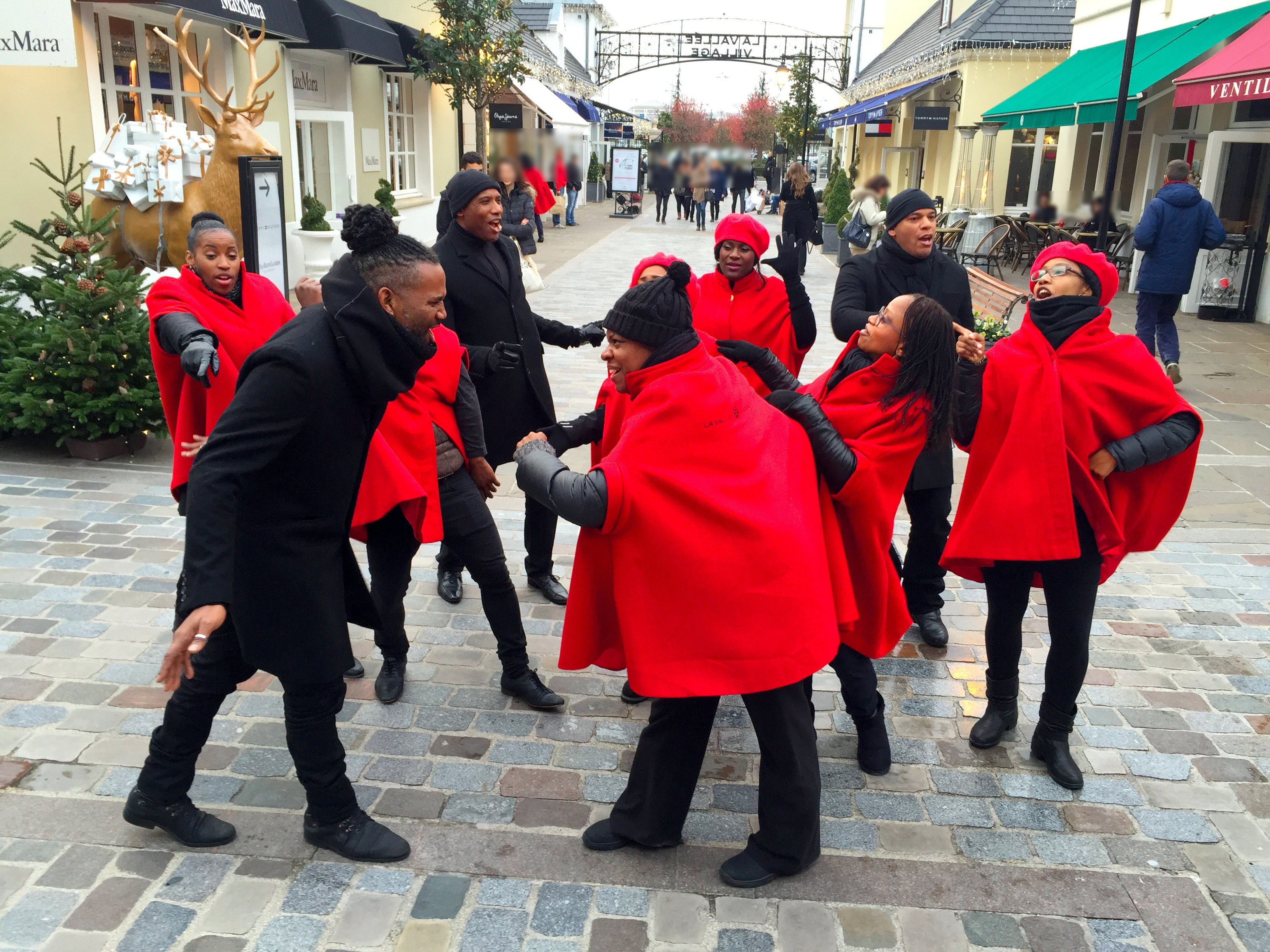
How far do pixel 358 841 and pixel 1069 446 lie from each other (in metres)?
2.59

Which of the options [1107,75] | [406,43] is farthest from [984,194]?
[406,43]

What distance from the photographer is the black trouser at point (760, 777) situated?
9.69 ft

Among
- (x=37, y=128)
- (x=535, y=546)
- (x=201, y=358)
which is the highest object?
(x=37, y=128)

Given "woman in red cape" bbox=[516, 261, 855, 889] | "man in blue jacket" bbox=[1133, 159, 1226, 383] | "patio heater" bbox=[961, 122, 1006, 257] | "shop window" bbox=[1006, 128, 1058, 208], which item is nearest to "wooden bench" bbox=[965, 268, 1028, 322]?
"man in blue jacket" bbox=[1133, 159, 1226, 383]

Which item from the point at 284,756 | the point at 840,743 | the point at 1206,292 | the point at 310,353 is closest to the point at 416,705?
the point at 284,756

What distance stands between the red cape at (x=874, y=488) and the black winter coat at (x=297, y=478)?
4.26 feet

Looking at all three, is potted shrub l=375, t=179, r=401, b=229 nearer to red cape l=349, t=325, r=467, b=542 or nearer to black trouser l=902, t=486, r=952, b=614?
red cape l=349, t=325, r=467, b=542

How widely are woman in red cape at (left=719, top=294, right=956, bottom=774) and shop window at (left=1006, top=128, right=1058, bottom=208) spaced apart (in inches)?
775

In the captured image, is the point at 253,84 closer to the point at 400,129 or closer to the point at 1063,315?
the point at 1063,315

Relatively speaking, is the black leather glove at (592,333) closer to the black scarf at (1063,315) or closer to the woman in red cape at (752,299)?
the woman in red cape at (752,299)

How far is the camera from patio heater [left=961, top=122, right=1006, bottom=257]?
20.7m

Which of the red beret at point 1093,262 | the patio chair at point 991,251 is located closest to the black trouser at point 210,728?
the red beret at point 1093,262

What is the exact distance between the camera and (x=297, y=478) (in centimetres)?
272

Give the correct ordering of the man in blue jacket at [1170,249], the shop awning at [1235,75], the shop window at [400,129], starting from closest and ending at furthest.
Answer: the man in blue jacket at [1170,249], the shop awning at [1235,75], the shop window at [400,129]
